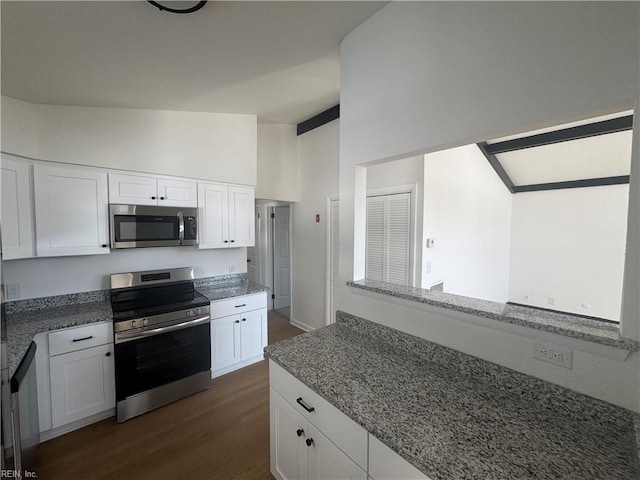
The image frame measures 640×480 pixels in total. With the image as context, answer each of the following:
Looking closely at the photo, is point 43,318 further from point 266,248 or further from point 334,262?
point 266,248

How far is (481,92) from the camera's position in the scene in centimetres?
122

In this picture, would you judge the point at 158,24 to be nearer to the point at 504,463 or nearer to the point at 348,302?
the point at 348,302

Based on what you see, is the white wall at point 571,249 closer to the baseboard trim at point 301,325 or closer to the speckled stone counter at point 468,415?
the baseboard trim at point 301,325

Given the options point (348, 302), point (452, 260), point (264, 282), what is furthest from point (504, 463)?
point (264, 282)

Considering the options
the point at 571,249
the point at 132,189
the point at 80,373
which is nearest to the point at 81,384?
the point at 80,373

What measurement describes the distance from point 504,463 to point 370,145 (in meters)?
1.58

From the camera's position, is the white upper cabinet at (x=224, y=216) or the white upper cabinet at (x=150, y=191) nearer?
the white upper cabinet at (x=150, y=191)

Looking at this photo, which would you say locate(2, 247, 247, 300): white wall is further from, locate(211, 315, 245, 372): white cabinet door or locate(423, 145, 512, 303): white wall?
locate(423, 145, 512, 303): white wall

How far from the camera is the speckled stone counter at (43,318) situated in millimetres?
1804

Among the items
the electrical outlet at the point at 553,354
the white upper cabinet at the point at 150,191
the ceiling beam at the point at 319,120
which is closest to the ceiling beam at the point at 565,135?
the ceiling beam at the point at 319,120

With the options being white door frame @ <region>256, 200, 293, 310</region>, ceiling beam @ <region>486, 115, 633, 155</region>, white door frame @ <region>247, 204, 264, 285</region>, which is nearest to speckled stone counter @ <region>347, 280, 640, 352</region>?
ceiling beam @ <region>486, 115, 633, 155</region>

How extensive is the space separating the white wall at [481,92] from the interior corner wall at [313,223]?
1763mm

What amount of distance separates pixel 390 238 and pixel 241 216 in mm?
1783

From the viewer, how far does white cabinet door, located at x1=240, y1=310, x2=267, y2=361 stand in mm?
3066
